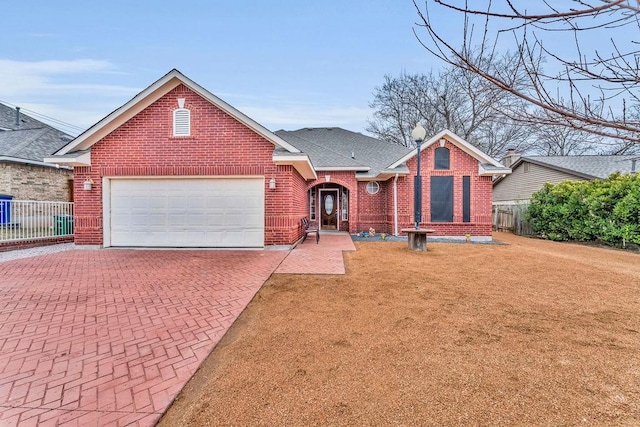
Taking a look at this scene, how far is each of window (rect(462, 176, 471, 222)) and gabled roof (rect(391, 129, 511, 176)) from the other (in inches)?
25.4

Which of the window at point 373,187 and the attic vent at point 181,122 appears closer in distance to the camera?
the attic vent at point 181,122

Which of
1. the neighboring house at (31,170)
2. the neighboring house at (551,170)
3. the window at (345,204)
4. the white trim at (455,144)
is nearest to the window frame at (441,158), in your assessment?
the white trim at (455,144)

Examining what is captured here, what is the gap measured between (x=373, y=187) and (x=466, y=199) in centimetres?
445

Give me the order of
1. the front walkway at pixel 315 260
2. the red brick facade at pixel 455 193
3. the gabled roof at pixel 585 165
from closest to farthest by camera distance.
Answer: the front walkway at pixel 315 260 → the red brick facade at pixel 455 193 → the gabled roof at pixel 585 165

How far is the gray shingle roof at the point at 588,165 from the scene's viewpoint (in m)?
17.5

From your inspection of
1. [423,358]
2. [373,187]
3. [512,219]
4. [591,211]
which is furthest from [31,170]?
[512,219]

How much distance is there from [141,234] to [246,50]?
1032 centimetres

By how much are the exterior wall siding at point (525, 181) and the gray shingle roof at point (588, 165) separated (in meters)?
0.44

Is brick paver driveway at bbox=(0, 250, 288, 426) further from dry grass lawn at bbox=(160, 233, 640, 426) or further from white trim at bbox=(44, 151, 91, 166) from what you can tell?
white trim at bbox=(44, 151, 91, 166)

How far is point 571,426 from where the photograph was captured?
2.03 metres

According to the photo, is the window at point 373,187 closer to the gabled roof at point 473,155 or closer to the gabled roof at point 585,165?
the gabled roof at point 473,155

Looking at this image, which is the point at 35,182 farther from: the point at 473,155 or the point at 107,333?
the point at 473,155

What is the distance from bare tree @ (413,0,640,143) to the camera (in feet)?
5.41

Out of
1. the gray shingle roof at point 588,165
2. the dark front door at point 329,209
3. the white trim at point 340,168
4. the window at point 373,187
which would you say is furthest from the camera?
the gray shingle roof at point 588,165
